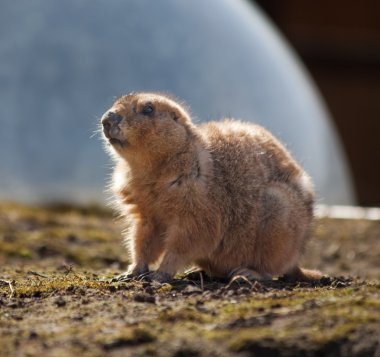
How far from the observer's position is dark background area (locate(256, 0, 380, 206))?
24.5 metres

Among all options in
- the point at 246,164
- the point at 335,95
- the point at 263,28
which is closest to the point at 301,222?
the point at 246,164

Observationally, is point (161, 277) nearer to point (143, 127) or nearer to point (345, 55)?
point (143, 127)

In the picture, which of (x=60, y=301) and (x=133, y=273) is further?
(x=133, y=273)

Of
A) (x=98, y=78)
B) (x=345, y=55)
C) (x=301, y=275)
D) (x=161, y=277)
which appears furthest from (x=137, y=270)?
(x=345, y=55)

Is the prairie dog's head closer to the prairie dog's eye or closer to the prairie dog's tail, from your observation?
the prairie dog's eye

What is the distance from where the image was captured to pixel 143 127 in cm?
712

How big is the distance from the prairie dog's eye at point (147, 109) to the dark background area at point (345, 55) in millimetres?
17524

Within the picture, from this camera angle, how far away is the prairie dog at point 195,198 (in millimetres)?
6895

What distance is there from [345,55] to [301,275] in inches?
706

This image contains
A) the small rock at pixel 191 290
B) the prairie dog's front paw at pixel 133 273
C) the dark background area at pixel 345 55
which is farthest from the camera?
the dark background area at pixel 345 55

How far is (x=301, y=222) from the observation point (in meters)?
Answer: 7.53

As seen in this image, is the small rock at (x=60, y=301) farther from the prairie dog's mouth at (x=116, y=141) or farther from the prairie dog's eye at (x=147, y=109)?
the prairie dog's eye at (x=147, y=109)

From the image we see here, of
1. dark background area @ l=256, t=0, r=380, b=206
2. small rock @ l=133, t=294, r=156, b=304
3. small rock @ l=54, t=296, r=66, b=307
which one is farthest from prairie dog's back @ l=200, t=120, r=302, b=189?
dark background area @ l=256, t=0, r=380, b=206

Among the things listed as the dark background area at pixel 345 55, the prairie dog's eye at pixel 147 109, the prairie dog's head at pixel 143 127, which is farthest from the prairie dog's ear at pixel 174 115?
the dark background area at pixel 345 55
